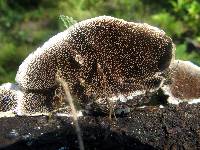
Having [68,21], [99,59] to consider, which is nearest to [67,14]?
[68,21]

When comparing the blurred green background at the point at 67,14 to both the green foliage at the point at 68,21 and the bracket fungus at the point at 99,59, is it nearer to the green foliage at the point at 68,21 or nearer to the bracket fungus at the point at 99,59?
the green foliage at the point at 68,21

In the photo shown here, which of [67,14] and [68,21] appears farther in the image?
[67,14]

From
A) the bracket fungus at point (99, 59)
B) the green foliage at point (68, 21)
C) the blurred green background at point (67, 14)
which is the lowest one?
the bracket fungus at point (99, 59)

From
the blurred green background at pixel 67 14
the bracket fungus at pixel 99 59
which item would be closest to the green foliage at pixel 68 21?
the bracket fungus at pixel 99 59

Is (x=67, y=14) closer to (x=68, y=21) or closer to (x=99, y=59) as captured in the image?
(x=68, y=21)

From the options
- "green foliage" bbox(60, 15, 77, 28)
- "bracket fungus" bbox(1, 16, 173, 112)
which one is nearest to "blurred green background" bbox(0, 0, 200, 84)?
"green foliage" bbox(60, 15, 77, 28)

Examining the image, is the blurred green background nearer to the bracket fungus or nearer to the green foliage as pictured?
the green foliage
